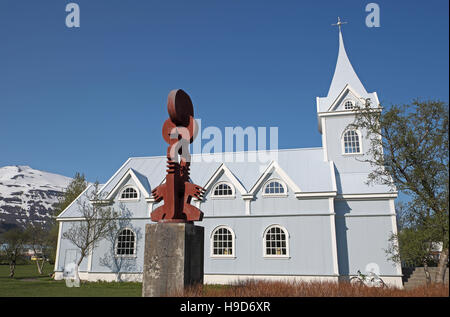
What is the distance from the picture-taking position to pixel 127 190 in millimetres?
22984

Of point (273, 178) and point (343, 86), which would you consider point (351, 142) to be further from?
point (273, 178)

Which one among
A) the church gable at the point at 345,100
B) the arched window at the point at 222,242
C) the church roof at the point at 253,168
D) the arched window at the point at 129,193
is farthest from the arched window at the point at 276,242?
the church gable at the point at 345,100

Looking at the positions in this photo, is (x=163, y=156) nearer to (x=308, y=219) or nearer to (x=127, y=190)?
(x=127, y=190)

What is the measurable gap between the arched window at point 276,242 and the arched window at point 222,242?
2.25 m

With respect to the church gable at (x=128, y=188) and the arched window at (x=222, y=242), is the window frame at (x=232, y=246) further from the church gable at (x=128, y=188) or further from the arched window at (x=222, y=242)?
the church gable at (x=128, y=188)

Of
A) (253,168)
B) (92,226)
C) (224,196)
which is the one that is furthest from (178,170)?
(92,226)

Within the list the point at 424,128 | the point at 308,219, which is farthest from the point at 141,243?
the point at 424,128

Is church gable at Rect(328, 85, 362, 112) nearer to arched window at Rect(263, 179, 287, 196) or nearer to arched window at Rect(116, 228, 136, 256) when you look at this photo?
arched window at Rect(263, 179, 287, 196)

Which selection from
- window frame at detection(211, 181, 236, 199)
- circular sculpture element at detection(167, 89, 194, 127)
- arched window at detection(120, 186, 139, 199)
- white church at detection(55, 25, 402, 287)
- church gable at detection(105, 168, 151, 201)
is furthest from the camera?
arched window at detection(120, 186, 139, 199)

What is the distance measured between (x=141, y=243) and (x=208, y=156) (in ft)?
28.1

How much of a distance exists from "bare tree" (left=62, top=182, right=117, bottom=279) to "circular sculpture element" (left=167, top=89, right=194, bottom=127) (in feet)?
53.9

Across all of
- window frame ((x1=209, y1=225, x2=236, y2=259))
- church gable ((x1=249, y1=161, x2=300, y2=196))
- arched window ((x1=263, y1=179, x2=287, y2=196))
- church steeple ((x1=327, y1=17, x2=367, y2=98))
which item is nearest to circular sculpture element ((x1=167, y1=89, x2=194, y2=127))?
church gable ((x1=249, y1=161, x2=300, y2=196))

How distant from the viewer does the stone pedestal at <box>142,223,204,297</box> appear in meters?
5.71

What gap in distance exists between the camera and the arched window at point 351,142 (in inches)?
899
